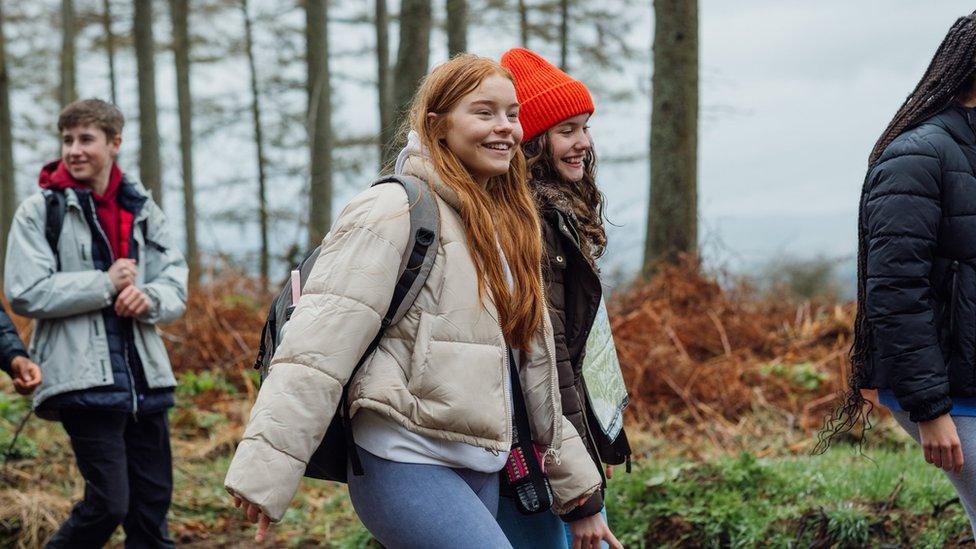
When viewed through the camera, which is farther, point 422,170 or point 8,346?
point 8,346

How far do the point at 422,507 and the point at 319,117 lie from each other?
12053mm

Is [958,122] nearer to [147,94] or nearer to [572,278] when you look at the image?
[572,278]

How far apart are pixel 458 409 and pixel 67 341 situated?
9.28ft

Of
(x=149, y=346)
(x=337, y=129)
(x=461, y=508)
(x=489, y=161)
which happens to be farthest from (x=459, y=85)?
(x=337, y=129)

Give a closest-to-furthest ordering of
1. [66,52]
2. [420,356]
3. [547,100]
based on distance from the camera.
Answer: [420,356]
[547,100]
[66,52]

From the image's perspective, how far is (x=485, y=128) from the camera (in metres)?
3.00

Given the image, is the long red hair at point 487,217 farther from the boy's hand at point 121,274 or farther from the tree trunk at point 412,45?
the tree trunk at point 412,45

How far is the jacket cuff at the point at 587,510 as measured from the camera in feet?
10.5

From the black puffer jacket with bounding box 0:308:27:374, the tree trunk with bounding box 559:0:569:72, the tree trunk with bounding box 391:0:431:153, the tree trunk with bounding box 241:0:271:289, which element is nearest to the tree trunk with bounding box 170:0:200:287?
the tree trunk with bounding box 241:0:271:289

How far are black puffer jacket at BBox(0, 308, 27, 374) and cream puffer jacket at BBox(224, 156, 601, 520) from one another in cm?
250

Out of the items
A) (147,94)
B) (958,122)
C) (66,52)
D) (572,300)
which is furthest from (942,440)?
(66,52)

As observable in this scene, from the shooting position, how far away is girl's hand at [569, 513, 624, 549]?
10.5 ft

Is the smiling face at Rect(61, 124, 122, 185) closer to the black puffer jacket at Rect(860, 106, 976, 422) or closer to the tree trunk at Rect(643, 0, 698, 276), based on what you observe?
the black puffer jacket at Rect(860, 106, 976, 422)

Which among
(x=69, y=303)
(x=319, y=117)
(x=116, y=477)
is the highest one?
(x=319, y=117)
